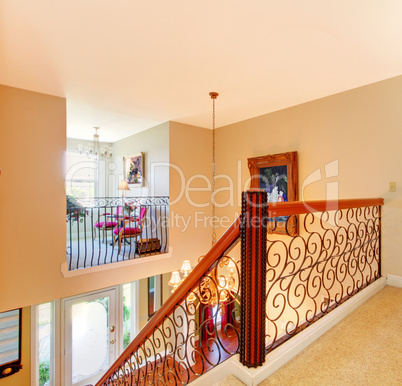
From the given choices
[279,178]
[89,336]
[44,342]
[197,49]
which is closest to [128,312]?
[89,336]

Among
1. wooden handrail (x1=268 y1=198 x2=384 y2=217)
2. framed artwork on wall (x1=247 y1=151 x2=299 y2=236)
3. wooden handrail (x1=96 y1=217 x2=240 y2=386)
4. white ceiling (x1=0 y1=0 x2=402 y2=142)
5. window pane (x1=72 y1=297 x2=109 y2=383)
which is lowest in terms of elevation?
window pane (x1=72 y1=297 x2=109 y2=383)

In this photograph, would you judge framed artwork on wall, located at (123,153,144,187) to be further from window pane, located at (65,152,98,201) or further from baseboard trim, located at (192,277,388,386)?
baseboard trim, located at (192,277,388,386)

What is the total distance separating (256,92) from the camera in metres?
3.63

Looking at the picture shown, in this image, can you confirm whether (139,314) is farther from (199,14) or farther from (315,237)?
(199,14)

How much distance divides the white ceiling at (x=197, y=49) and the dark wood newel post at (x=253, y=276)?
1.75m

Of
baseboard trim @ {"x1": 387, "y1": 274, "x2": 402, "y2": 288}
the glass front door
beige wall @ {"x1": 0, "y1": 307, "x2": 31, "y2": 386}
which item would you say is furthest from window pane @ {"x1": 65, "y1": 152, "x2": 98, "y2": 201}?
baseboard trim @ {"x1": 387, "y1": 274, "x2": 402, "y2": 288}

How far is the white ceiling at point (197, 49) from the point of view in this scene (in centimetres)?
204

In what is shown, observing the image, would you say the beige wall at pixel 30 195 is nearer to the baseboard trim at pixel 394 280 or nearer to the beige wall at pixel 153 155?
the beige wall at pixel 153 155

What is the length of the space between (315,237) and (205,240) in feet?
8.15

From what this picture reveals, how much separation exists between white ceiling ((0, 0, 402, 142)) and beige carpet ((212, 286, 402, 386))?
8.15ft

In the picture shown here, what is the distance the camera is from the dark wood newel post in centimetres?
122

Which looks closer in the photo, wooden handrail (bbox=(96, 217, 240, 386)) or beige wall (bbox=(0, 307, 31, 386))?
wooden handrail (bbox=(96, 217, 240, 386))

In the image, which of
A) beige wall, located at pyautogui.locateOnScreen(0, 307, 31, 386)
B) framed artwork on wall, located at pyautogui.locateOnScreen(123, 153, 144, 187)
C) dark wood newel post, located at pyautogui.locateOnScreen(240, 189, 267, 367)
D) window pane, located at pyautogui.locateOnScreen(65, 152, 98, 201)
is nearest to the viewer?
dark wood newel post, located at pyautogui.locateOnScreen(240, 189, 267, 367)

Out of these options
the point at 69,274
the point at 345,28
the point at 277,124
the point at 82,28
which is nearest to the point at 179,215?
the point at 69,274
